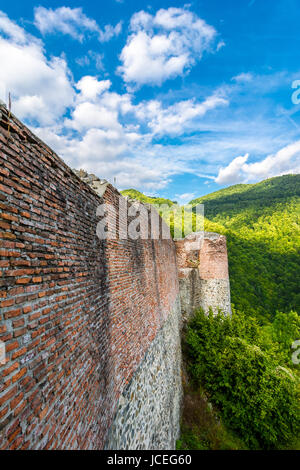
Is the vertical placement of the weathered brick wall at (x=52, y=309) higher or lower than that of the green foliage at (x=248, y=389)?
higher

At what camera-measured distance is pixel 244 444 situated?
358 inches

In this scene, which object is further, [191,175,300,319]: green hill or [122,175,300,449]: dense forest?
[191,175,300,319]: green hill

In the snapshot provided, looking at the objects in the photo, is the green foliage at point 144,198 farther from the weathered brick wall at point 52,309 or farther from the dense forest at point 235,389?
the weathered brick wall at point 52,309

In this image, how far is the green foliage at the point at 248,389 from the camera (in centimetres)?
905

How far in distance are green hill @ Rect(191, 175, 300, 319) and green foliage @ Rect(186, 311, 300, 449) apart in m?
17.9

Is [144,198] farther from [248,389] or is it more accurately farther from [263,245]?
[248,389]

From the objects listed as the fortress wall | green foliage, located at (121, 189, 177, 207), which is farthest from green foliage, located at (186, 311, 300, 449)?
green foliage, located at (121, 189, 177, 207)

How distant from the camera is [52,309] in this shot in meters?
2.08

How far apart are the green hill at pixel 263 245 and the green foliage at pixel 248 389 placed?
1791 cm

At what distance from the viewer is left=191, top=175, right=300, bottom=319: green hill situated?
31.0 metres

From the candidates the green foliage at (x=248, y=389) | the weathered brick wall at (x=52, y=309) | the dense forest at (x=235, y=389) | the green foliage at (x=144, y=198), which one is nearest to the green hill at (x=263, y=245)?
the green foliage at (x=144, y=198)

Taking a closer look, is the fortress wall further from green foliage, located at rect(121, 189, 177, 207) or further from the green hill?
green foliage, located at rect(121, 189, 177, 207)

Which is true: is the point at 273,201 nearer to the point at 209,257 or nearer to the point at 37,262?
the point at 209,257
